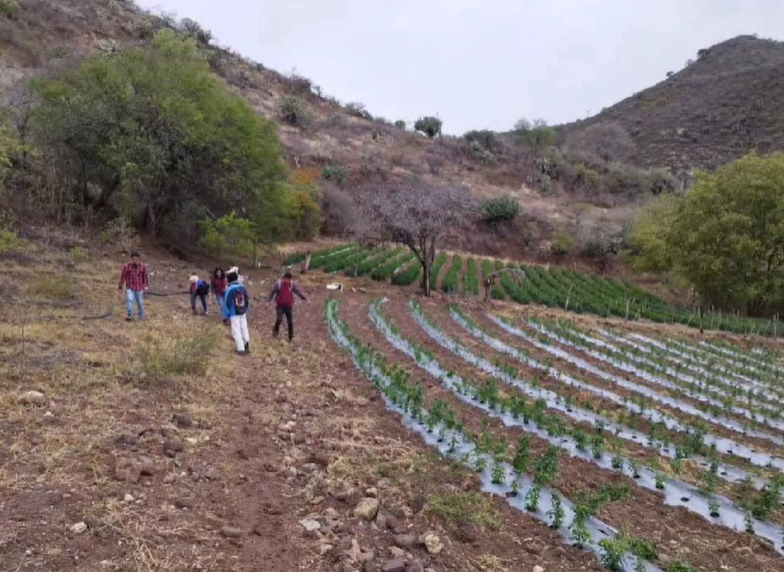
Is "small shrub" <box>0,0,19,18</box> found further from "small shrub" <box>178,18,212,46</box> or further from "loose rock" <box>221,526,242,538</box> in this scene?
"loose rock" <box>221,526,242,538</box>

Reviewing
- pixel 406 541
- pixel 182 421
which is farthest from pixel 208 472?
pixel 406 541

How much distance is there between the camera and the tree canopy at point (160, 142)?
19.3 metres

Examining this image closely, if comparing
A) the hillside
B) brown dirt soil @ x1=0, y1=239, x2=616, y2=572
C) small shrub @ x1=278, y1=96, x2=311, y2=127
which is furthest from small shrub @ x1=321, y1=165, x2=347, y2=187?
brown dirt soil @ x1=0, y1=239, x2=616, y2=572

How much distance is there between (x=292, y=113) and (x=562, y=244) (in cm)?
2718

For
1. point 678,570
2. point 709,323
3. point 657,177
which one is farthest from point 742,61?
point 678,570

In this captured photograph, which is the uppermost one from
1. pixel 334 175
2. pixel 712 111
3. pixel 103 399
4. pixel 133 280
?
pixel 712 111

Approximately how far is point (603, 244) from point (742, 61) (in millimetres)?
57345

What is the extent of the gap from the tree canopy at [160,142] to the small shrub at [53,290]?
6692mm

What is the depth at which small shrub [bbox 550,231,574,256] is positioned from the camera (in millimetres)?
41188

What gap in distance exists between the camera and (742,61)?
3159 inches

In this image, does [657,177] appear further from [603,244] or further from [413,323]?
[413,323]

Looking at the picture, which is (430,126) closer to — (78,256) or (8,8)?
(8,8)

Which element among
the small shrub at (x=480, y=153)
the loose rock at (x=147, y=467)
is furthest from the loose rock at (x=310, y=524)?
the small shrub at (x=480, y=153)

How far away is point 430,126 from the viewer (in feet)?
228
